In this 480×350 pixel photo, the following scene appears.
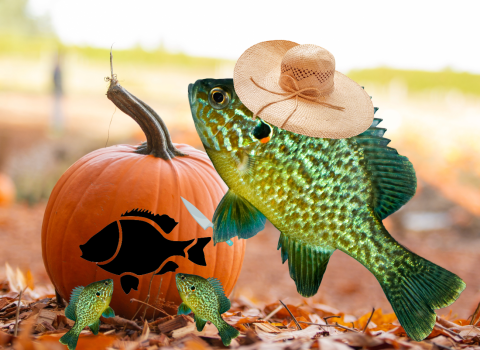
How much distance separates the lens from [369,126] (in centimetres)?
131

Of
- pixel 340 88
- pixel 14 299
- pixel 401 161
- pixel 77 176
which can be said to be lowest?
pixel 14 299

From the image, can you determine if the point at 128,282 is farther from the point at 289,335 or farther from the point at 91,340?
the point at 289,335

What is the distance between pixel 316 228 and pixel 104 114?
9.13m

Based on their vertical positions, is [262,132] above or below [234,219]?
above

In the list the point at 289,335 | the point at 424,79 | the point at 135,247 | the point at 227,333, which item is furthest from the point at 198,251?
the point at 424,79

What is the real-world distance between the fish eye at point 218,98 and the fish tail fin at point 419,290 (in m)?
0.78

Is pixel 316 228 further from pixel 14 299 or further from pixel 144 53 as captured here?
pixel 144 53

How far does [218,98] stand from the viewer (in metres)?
1.32

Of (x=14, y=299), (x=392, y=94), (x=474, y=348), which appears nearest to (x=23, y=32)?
(x=392, y=94)

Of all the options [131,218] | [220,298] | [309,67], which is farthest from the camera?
[131,218]

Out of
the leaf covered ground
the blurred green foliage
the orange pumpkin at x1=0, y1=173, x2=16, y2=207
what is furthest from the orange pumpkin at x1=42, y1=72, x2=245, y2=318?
the blurred green foliage

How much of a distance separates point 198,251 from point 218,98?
0.59m

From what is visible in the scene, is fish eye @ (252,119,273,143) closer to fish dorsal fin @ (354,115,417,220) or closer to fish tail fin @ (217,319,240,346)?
fish dorsal fin @ (354,115,417,220)

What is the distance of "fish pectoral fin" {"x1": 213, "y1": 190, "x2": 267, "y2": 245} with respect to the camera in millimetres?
1324
